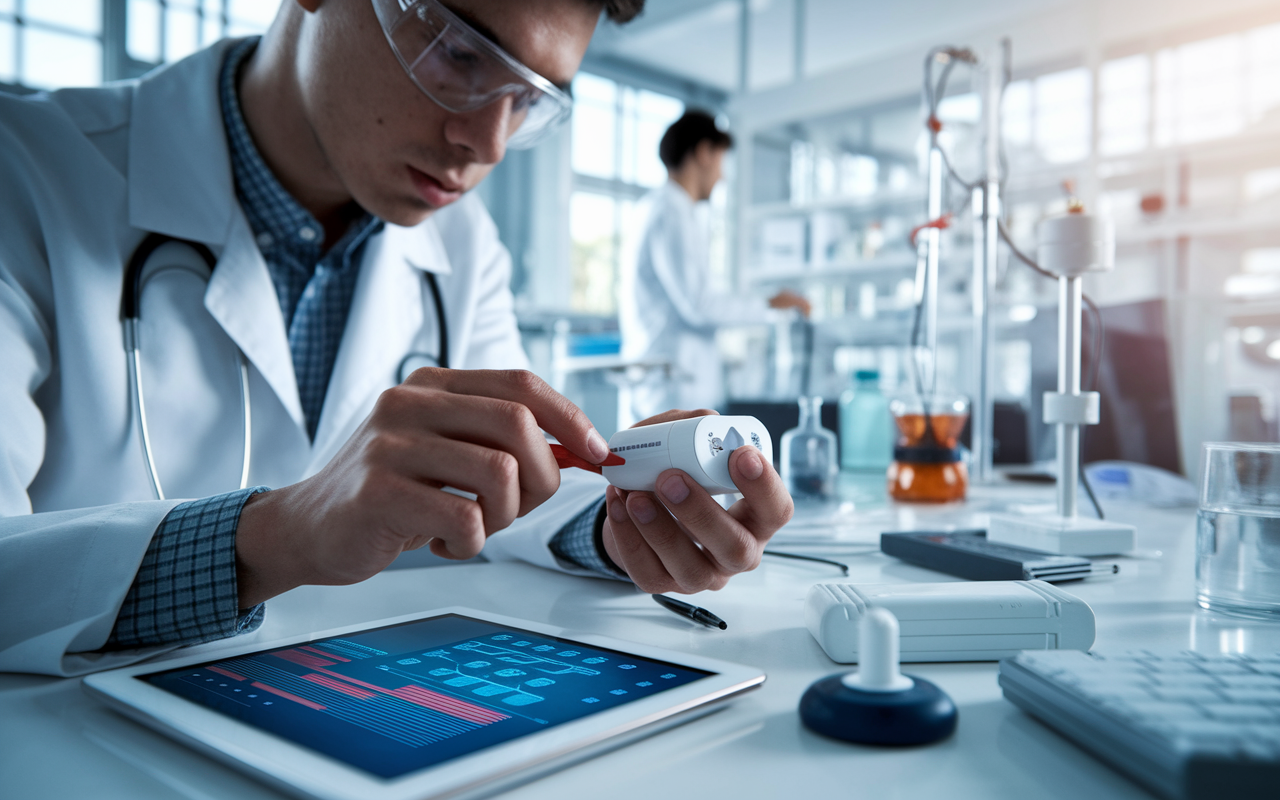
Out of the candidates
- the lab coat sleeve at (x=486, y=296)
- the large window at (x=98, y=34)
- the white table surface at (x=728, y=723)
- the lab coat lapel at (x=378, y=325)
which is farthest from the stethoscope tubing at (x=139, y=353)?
the large window at (x=98, y=34)

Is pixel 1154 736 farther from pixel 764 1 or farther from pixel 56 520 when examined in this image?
pixel 764 1

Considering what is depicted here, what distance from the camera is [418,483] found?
50cm

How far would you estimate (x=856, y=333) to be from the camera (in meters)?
4.54

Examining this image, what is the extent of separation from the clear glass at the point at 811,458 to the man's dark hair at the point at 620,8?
65cm

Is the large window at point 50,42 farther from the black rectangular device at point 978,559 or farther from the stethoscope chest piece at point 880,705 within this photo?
the stethoscope chest piece at point 880,705

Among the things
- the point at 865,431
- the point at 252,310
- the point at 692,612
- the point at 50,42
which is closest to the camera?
the point at 692,612

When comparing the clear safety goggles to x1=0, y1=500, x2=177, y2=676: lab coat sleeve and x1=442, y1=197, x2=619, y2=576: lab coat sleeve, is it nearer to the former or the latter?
x1=442, y1=197, x2=619, y2=576: lab coat sleeve

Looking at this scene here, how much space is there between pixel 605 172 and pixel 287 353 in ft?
21.0

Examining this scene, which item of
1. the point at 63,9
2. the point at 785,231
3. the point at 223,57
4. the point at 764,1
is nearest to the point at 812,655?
the point at 223,57

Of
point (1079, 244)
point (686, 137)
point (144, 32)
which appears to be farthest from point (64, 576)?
point (144, 32)

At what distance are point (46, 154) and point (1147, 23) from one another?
4121 mm

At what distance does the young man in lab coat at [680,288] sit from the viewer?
130 inches

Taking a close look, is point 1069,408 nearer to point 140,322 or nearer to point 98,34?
point 140,322

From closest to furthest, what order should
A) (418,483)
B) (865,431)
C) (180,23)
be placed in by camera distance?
(418,483) < (865,431) < (180,23)
